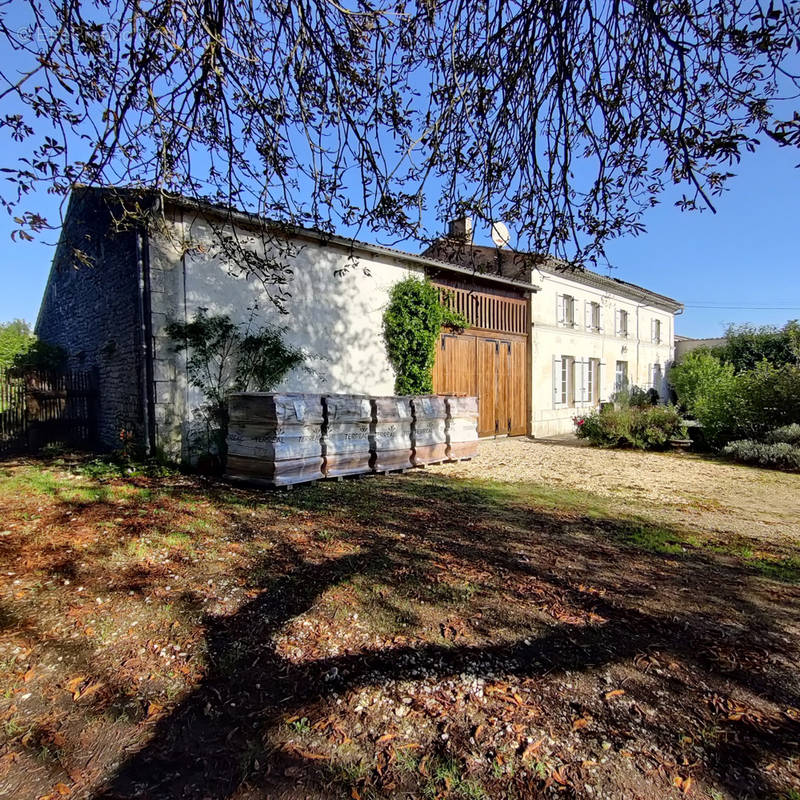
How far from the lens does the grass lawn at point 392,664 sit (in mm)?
1684

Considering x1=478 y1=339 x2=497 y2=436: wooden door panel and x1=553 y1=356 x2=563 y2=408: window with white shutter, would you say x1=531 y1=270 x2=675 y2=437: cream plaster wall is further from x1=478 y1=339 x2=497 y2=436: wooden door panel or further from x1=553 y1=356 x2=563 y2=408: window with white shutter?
x1=478 y1=339 x2=497 y2=436: wooden door panel

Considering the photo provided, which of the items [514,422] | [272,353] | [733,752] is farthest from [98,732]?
[514,422]

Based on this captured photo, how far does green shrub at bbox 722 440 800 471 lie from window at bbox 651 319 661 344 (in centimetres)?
1277

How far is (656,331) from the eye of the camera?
21.4 meters

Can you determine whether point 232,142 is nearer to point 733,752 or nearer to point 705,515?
point 733,752

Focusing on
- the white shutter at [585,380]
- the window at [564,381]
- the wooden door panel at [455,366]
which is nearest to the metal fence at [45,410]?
the wooden door panel at [455,366]

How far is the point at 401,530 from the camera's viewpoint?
4508 millimetres

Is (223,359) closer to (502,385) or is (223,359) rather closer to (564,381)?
(502,385)

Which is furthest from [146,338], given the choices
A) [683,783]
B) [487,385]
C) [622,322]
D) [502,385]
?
[622,322]

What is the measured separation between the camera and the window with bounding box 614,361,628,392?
60.1 feet

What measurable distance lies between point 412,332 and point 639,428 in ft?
18.9

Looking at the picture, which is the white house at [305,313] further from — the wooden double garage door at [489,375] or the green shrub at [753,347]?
the green shrub at [753,347]

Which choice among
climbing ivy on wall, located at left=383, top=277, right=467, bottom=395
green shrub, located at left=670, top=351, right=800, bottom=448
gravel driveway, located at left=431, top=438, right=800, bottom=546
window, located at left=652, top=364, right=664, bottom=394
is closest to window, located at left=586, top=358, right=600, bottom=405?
green shrub, located at left=670, top=351, right=800, bottom=448

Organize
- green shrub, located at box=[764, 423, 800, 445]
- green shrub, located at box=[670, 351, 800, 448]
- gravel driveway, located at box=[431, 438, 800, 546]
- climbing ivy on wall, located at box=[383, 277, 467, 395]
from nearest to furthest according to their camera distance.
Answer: gravel driveway, located at box=[431, 438, 800, 546]
green shrub, located at box=[764, 423, 800, 445]
green shrub, located at box=[670, 351, 800, 448]
climbing ivy on wall, located at box=[383, 277, 467, 395]
